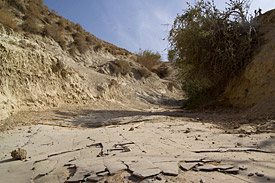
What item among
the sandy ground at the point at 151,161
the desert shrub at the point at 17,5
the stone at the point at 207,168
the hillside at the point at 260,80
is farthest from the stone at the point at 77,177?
the desert shrub at the point at 17,5

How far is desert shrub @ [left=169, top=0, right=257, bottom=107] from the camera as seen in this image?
802 centimetres

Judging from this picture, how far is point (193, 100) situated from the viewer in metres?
11.4

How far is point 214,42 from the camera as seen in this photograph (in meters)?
8.17

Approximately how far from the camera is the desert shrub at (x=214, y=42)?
26.3ft

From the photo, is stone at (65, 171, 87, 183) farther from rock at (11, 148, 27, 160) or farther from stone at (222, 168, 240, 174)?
stone at (222, 168, 240, 174)

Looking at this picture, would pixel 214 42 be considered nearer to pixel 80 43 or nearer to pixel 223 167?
pixel 223 167

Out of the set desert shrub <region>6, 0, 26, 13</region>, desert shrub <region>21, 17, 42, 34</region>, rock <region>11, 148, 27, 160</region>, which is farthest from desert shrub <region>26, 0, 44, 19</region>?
rock <region>11, 148, 27, 160</region>

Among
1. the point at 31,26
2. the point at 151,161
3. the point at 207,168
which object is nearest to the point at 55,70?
the point at 31,26

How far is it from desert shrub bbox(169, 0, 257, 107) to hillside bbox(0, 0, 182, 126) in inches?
235

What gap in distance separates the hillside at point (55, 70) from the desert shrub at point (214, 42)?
235 inches

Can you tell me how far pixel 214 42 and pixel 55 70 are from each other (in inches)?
305

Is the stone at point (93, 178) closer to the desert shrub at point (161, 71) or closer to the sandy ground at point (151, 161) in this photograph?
the sandy ground at point (151, 161)

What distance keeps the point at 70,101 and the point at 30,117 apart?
356 cm

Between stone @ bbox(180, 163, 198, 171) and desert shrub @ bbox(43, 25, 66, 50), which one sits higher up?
desert shrub @ bbox(43, 25, 66, 50)
